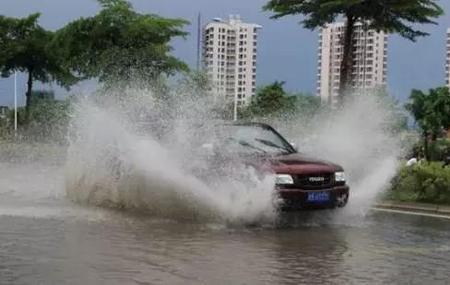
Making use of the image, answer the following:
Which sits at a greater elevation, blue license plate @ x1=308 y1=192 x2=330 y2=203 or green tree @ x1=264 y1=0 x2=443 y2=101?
green tree @ x1=264 y1=0 x2=443 y2=101

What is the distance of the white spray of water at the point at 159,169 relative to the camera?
11.6 metres

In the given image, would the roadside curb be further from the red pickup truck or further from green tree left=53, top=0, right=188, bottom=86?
green tree left=53, top=0, right=188, bottom=86

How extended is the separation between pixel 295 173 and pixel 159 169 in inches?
86.9

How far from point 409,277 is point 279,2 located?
16.7 metres

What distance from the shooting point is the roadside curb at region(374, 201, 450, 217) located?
48.4 feet

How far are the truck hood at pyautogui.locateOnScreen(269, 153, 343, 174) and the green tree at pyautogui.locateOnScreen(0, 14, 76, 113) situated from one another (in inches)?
1000

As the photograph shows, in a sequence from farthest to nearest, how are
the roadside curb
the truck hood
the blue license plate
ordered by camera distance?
1. the roadside curb
2. the blue license plate
3. the truck hood

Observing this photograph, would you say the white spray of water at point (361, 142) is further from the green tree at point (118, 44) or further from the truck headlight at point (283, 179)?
the green tree at point (118, 44)

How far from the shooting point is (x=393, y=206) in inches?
609

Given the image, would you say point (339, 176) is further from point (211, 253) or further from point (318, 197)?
point (211, 253)

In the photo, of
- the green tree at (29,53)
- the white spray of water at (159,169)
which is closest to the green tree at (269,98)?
the green tree at (29,53)

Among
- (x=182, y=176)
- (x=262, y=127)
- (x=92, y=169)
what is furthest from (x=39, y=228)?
(x=262, y=127)

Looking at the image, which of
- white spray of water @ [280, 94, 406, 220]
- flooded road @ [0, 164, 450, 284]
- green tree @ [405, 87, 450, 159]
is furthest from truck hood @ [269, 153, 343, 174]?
green tree @ [405, 87, 450, 159]

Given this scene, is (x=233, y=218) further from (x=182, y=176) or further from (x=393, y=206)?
(x=393, y=206)
